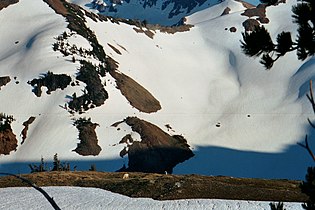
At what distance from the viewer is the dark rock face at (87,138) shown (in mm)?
94125

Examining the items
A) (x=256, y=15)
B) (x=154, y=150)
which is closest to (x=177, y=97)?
(x=154, y=150)

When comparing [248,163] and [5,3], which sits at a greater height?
[5,3]

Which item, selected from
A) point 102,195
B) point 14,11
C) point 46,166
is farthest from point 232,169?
point 14,11

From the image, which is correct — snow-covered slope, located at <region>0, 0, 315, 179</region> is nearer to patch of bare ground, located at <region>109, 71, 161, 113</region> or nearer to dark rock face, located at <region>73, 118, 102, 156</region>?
dark rock face, located at <region>73, 118, 102, 156</region>

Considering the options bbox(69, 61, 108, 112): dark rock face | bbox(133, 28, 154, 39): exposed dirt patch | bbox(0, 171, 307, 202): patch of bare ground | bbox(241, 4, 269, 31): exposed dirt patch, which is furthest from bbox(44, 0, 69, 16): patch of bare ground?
bbox(0, 171, 307, 202): patch of bare ground

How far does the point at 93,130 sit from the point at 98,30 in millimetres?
57625

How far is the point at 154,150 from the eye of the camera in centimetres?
9719

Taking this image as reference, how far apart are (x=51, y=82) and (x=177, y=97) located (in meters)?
34.6

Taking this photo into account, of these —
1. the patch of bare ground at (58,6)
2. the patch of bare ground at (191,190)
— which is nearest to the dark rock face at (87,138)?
the patch of bare ground at (191,190)

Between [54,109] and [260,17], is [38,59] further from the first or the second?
[260,17]

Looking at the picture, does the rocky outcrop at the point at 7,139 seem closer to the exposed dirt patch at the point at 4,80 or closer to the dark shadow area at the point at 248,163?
the exposed dirt patch at the point at 4,80

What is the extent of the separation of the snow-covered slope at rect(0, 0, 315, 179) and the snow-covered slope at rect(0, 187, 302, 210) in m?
55.7

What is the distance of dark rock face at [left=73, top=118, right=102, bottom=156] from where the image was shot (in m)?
94.1

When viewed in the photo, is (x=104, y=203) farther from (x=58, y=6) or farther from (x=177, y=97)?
(x=58, y=6)
